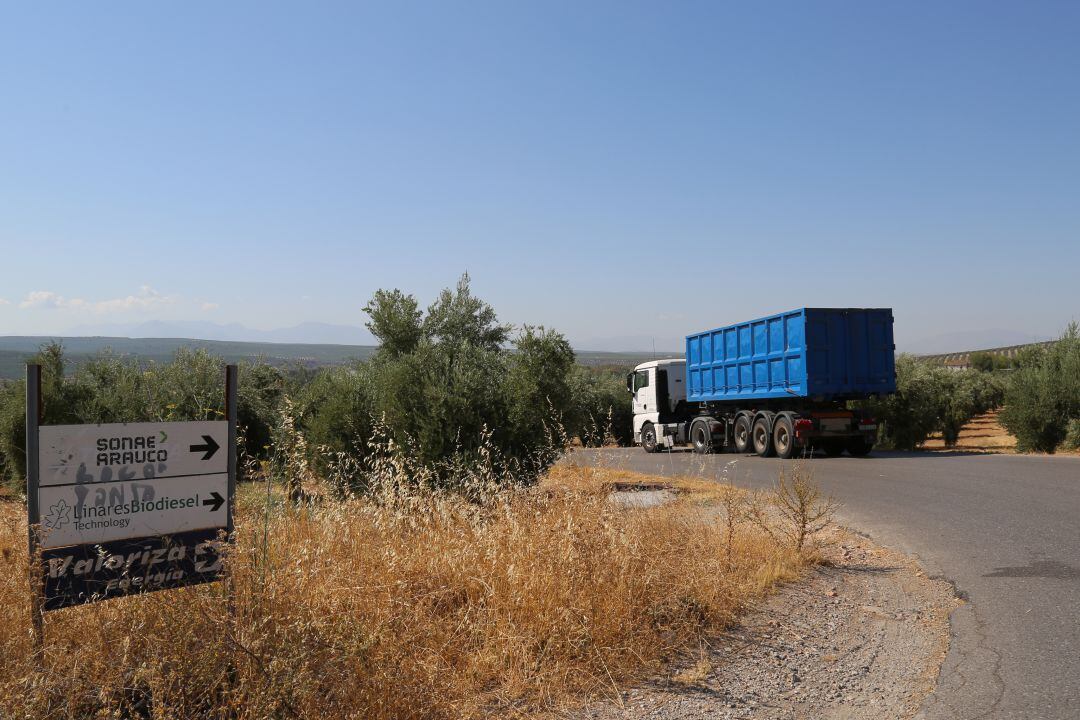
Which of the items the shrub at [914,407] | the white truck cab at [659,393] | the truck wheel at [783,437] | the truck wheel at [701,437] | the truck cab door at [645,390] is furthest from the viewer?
the truck cab door at [645,390]

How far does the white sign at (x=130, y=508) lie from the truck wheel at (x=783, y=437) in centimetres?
1759

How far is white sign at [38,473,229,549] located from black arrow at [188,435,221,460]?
0.37 feet

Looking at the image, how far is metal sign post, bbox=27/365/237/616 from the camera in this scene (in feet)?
12.4

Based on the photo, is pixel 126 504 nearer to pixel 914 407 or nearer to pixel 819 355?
pixel 819 355

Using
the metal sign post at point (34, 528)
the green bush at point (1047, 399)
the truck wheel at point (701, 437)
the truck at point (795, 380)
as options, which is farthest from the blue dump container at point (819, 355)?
the metal sign post at point (34, 528)

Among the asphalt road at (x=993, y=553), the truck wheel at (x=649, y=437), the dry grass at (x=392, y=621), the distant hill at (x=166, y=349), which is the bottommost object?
the truck wheel at (x=649, y=437)

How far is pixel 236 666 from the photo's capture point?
3580mm

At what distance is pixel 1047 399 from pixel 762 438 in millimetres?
7339

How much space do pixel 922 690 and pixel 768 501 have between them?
569 cm

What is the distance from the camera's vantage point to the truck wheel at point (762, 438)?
70.3 ft

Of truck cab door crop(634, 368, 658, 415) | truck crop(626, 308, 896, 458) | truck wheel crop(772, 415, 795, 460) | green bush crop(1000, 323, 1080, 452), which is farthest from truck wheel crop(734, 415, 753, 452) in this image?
green bush crop(1000, 323, 1080, 452)

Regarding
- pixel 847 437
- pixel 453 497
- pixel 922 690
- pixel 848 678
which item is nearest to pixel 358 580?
pixel 453 497

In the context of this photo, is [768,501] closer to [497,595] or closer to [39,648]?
[497,595]

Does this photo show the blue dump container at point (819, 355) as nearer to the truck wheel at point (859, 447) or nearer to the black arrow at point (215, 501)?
the truck wheel at point (859, 447)
